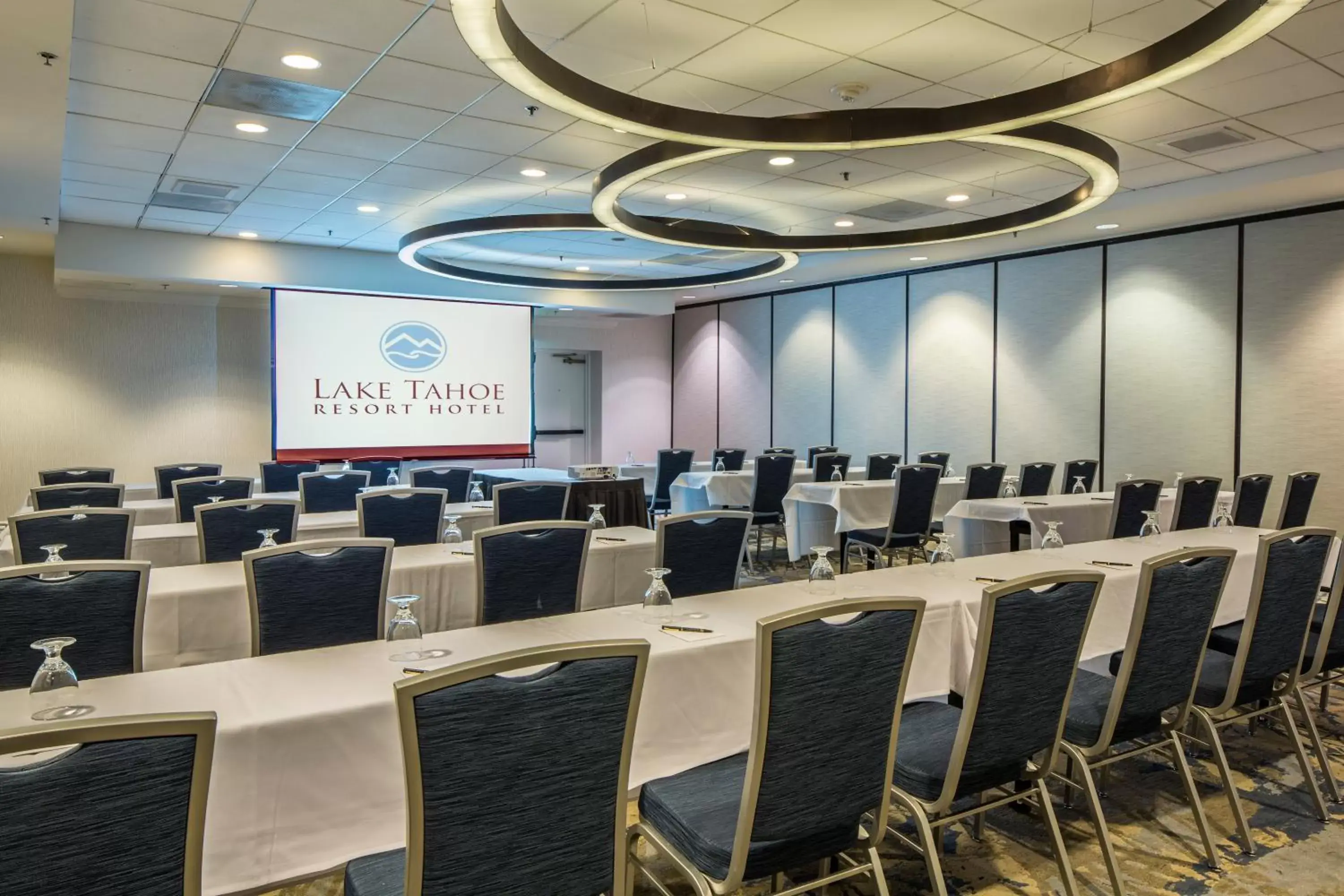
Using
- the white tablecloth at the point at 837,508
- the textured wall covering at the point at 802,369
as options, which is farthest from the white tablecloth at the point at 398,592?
the textured wall covering at the point at 802,369

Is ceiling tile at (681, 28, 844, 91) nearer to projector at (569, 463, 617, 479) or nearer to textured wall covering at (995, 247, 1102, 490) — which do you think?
projector at (569, 463, 617, 479)

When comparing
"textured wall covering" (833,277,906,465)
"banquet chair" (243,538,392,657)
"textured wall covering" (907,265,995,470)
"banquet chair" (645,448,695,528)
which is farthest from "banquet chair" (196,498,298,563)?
"textured wall covering" (833,277,906,465)

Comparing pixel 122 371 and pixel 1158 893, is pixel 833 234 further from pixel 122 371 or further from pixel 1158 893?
pixel 122 371

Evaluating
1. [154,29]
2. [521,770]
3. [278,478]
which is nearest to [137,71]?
[154,29]

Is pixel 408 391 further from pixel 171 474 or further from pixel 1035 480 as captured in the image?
pixel 1035 480

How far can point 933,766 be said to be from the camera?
2424mm

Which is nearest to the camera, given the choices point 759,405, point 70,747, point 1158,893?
point 70,747

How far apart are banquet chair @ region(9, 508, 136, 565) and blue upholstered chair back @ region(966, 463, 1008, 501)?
6100mm

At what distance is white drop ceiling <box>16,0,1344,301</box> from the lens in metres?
4.40

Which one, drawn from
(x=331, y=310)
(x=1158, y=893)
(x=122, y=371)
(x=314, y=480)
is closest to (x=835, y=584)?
(x=1158, y=893)

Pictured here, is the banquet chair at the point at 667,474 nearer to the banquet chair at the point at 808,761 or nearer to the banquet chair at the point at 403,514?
the banquet chair at the point at 403,514

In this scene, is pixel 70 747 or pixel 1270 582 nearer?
pixel 70 747

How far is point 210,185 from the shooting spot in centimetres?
764

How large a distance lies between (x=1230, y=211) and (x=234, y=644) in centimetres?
879
